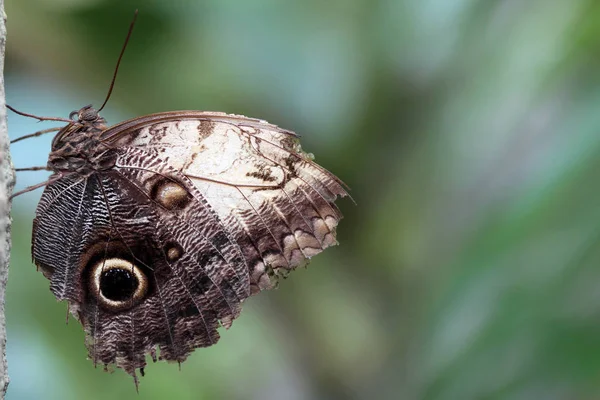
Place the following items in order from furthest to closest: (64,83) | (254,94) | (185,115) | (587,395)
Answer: (254,94) < (64,83) < (587,395) < (185,115)

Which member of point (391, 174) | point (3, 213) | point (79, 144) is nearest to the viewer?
point (3, 213)

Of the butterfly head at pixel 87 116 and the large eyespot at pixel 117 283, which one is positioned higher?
the butterfly head at pixel 87 116

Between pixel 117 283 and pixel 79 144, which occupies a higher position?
pixel 79 144

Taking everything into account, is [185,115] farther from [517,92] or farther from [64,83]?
[517,92]

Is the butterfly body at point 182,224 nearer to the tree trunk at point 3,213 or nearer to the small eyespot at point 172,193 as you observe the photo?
the small eyespot at point 172,193

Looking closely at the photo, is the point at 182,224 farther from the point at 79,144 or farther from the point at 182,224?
the point at 79,144

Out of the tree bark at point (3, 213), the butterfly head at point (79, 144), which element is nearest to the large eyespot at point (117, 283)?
the butterfly head at point (79, 144)

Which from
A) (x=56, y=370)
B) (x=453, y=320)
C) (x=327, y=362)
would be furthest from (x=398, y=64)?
(x=56, y=370)

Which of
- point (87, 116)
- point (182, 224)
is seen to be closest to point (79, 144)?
point (87, 116)
